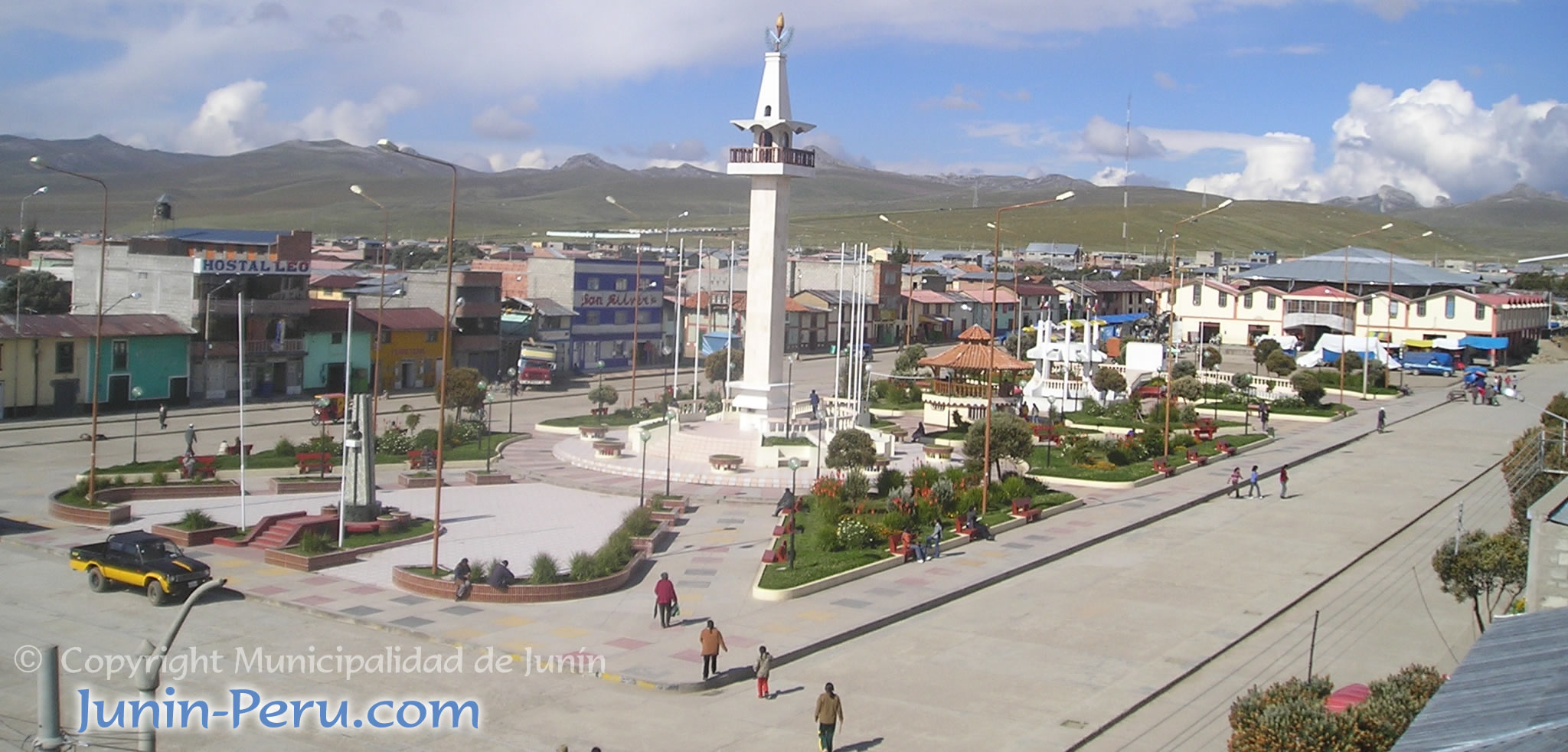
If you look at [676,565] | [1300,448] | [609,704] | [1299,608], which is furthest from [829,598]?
[1300,448]

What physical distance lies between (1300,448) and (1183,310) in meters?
51.0

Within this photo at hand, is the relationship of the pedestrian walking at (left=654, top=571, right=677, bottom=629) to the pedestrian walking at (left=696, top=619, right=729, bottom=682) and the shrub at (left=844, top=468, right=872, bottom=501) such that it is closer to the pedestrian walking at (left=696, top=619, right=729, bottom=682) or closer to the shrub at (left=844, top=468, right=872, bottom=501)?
the pedestrian walking at (left=696, top=619, right=729, bottom=682)

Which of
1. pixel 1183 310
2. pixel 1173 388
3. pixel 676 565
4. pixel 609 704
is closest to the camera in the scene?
pixel 609 704

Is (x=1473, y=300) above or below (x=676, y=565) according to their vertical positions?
above

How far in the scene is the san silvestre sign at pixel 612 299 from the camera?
68625 mm

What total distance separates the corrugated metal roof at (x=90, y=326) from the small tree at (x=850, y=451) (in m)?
26.9

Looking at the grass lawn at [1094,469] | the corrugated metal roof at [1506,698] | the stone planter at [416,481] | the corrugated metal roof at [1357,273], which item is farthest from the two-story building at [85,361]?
the corrugated metal roof at [1357,273]

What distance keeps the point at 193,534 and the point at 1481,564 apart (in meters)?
23.4

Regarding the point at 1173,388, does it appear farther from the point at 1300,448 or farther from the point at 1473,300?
the point at 1473,300

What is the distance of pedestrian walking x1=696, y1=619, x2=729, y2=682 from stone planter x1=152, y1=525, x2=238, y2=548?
42.8 feet

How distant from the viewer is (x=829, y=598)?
23.5 m

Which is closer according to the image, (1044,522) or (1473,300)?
(1044,522)

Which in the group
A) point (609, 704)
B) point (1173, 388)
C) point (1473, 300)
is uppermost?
point (1473, 300)

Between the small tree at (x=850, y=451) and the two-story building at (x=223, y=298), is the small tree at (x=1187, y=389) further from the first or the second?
the two-story building at (x=223, y=298)
